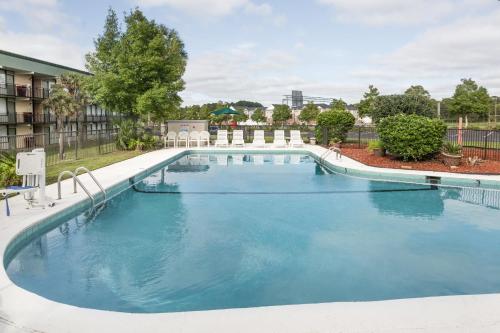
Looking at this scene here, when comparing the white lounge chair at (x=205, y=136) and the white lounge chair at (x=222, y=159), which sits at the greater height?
the white lounge chair at (x=205, y=136)

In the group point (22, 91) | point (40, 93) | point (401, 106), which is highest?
point (40, 93)

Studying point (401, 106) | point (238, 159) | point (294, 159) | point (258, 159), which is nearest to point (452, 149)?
point (401, 106)

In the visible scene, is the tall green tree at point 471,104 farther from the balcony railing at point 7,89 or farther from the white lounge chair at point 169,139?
the balcony railing at point 7,89

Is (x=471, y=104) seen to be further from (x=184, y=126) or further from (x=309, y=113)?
(x=184, y=126)

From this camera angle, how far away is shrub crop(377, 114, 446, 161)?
44.4 ft

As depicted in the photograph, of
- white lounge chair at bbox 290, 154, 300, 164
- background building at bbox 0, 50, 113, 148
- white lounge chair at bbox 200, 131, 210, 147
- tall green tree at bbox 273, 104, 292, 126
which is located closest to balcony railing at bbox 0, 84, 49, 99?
background building at bbox 0, 50, 113, 148

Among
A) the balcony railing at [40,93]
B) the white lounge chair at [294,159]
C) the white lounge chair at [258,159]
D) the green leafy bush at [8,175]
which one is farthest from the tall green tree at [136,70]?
the balcony railing at [40,93]

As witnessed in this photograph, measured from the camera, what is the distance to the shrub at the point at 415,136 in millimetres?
13531

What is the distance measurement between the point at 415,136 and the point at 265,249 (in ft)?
30.3

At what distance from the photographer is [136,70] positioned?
20.2 metres

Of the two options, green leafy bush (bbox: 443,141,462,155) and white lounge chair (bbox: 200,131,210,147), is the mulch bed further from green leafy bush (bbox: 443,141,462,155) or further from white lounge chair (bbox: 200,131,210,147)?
white lounge chair (bbox: 200,131,210,147)

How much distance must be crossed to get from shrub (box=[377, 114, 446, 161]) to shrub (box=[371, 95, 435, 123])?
4926 millimetres

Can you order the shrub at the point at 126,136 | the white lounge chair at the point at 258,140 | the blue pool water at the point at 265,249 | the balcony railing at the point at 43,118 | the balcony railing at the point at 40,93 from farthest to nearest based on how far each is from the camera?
1. the balcony railing at the point at 43,118
2. the balcony railing at the point at 40,93
3. the white lounge chair at the point at 258,140
4. the shrub at the point at 126,136
5. the blue pool water at the point at 265,249

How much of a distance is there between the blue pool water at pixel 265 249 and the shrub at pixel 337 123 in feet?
34.4
